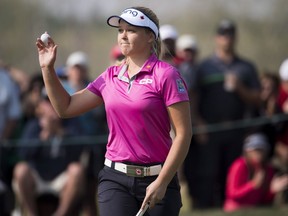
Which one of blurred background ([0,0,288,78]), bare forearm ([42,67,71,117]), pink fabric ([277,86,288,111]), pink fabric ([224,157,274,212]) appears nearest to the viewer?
bare forearm ([42,67,71,117])

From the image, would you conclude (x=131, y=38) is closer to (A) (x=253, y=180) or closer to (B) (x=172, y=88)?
(B) (x=172, y=88)

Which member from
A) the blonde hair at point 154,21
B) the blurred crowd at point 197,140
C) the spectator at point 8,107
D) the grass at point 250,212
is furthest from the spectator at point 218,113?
the blonde hair at point 154,21

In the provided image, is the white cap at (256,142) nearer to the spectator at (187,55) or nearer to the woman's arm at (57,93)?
the spectator at (187,55)

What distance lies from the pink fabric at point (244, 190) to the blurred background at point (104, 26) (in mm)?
6367

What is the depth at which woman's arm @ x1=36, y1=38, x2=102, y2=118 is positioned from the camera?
22.7ft

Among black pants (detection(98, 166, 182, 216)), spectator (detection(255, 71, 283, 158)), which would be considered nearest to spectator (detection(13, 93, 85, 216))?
spectator (detection(255, 71, 283, 158))

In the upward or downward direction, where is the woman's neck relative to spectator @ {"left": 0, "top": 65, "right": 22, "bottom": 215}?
upward

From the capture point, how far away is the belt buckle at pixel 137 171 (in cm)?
682

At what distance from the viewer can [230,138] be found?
1248cm

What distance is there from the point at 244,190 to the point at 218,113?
1.10 meters

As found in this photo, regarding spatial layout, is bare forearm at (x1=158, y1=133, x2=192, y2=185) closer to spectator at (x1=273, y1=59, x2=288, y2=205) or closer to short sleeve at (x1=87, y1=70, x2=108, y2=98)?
short sleeve at (x1=87, y1=70, x2=108, y2=98)

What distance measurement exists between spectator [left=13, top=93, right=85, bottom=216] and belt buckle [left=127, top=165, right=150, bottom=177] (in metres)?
4.67

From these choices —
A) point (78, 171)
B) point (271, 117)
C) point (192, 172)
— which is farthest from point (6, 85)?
point (271, 117)

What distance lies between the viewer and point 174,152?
664 cm
